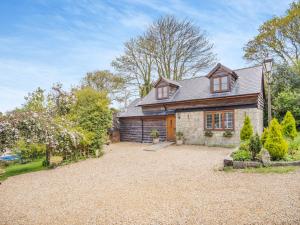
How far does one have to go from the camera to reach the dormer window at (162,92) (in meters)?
16.7

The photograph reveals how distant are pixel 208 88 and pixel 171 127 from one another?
432cm

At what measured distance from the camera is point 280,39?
66.4 feet

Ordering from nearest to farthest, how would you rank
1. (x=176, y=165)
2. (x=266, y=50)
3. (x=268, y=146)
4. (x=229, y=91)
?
1. (x=268, y=146)
2. (x=176, y=165)
3. (x=229, y=91)
4. (x=266, y=50)

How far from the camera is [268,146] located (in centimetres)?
716

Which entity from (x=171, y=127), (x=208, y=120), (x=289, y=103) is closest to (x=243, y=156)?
(x=208, y=120)

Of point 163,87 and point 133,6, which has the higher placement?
point 133,6

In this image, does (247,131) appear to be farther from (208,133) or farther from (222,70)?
(222,70)

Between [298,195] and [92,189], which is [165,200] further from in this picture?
[298,195]

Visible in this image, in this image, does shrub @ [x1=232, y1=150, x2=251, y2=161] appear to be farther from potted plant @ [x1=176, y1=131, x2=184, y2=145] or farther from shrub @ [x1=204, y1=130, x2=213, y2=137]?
potted plant @ [x1=176, y1=131, x2=184, y2=145]

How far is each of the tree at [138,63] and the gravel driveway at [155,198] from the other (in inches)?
741

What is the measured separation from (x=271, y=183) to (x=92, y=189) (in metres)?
5.17

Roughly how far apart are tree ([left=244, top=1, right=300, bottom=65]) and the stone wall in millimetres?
10256

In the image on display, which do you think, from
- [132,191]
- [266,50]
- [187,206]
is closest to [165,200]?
[187,206]

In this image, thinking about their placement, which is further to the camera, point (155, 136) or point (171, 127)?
point (171, 127)
